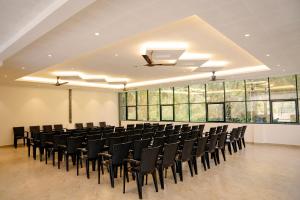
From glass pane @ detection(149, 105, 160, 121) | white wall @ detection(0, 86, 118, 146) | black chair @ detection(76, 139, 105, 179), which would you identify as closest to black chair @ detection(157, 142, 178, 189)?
black chair @ detection(76, 139, 105, 179)

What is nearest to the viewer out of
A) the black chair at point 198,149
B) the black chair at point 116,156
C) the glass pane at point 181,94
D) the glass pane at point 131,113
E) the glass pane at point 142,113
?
the black chair at point 116,156

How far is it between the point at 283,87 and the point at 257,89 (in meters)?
1.17

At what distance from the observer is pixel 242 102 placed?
39.2 feet

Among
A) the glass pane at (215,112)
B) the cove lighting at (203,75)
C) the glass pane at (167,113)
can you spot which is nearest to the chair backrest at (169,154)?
the cove lighting at (203,75)

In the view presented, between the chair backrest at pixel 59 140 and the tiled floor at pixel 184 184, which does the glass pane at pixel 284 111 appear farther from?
the chair backrest at pixel 59 140

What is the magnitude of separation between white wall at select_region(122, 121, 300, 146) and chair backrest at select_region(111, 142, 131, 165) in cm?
833

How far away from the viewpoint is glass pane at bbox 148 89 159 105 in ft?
52.2

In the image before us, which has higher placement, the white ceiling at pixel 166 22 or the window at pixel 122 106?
the white ceiling at pixel 166 22

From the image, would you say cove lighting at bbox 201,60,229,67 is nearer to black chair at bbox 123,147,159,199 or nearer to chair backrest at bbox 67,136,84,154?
black chair at bbox 123,147,159,199

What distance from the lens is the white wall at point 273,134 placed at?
10233 mm

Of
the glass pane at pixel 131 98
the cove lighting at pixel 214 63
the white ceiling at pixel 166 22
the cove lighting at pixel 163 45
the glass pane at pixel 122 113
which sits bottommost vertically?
the glass pane at pixel 122 113

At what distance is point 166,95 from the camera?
15.4 meters

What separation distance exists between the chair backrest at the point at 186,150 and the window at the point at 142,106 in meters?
10.8

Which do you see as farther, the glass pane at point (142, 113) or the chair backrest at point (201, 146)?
the glass pane at point (142, 113)
